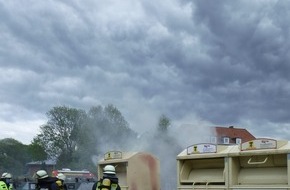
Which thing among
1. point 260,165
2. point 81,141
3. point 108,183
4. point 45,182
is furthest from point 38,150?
point 260,165

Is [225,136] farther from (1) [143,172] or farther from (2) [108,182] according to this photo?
(2) [108,182]

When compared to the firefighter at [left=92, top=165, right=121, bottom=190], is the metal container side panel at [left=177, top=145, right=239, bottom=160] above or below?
above

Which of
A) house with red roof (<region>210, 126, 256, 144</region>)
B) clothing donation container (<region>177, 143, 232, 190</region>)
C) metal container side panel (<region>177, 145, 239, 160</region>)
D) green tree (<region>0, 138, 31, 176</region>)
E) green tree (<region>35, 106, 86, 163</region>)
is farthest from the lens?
green tree (<region>0, 138, 31, 176</region>)

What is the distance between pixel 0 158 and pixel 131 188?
65.3 m

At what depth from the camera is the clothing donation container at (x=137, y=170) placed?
14242 millimetres

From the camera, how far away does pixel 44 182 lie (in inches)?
399

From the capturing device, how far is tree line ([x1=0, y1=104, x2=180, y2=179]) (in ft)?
97.5

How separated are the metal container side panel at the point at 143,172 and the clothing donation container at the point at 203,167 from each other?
2355 mm

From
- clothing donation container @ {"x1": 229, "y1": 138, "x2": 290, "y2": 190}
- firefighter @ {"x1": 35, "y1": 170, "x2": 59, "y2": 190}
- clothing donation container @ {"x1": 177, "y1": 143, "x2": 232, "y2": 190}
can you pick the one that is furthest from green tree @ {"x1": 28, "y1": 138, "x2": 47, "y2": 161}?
clothing donation container @ {"x1": 229, "y1": 138, "x2": 290, "y2": 190}

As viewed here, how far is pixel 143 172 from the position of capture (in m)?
14.4

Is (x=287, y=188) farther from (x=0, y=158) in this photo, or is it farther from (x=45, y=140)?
(x=0, y=158)

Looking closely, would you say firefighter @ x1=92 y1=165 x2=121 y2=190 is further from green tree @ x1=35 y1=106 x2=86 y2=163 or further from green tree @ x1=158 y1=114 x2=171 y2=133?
green tree @ x1=35 y1=106 x2=86 y2=163

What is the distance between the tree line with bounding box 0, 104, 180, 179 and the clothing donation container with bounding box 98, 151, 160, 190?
1010cm

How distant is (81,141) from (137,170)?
4058cm
